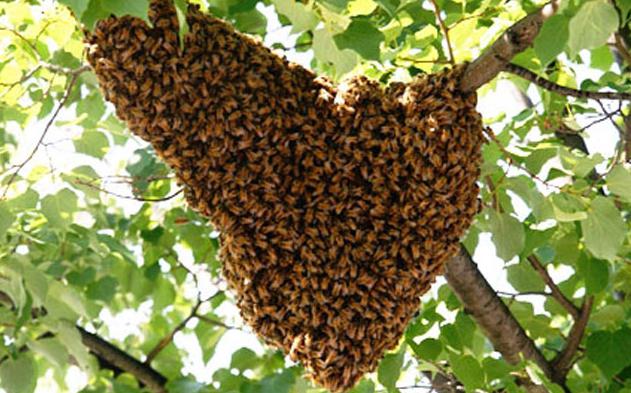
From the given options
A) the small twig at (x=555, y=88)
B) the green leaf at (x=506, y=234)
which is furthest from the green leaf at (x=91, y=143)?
the small twig at (x=555, y=88)

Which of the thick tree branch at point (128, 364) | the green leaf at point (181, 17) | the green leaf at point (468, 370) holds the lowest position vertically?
the green leaf at point (468, 370)

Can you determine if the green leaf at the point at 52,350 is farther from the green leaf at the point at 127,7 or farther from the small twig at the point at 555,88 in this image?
the small twig at the point at 555,88

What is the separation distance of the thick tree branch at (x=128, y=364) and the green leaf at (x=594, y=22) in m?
2.50

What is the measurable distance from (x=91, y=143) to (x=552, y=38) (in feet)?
5.38

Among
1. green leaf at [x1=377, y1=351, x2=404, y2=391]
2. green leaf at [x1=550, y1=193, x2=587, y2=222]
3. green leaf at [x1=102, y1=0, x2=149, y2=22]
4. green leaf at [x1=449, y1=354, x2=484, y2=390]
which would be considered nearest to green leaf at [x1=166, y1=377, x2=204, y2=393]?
green leaf at [x1=377, y1=351, x2=404, y2=391]

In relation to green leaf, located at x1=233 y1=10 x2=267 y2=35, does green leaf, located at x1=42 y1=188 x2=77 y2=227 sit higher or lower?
lower

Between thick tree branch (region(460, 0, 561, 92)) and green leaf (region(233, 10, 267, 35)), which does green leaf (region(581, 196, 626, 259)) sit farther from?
green leaf (region(233, 10, 267, 35))

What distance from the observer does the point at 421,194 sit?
9.21 ft

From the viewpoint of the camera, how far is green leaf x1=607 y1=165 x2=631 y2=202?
9.67 feet

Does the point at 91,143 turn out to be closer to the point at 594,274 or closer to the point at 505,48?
the point at 505,48

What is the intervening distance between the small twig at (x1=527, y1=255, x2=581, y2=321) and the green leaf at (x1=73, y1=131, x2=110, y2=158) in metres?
1.50

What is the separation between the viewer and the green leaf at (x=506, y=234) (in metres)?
3.17

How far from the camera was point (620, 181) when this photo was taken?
117 inches

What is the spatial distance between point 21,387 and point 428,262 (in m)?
1.55
